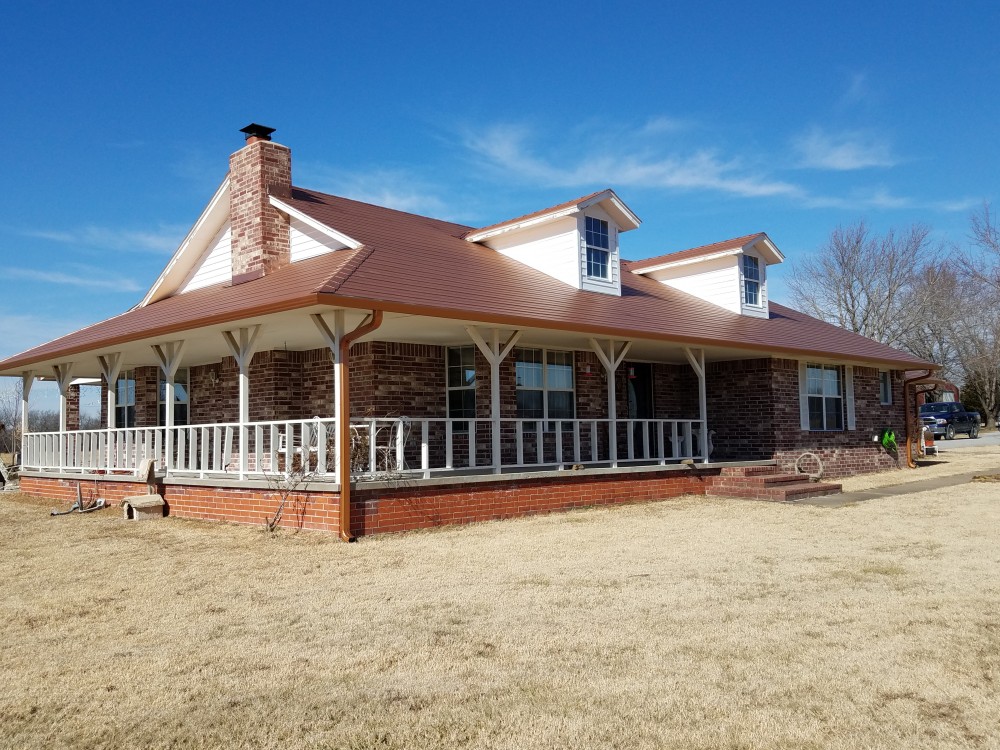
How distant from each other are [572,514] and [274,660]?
26.1 feet

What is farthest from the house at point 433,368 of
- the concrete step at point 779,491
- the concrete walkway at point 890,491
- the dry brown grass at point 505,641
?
the dry brown grass at point 505,641

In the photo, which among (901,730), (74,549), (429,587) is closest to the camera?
(901,730)

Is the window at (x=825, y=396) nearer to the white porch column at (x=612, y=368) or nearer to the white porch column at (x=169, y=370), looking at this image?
the white porch column at (x=612, y=368)

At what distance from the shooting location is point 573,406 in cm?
1694

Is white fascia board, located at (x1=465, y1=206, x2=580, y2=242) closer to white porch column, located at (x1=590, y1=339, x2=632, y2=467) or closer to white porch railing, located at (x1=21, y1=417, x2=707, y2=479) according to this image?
white porch column, located at (x1=590, y1=339, x2=632, y2=467)

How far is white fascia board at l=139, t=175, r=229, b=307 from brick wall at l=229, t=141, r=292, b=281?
1.47 feet

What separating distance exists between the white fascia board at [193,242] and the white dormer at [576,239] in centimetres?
540

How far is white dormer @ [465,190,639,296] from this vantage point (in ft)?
55.0

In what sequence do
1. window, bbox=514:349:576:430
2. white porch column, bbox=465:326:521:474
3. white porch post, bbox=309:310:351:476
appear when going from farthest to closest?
window, bbox=514:349:576:430 → white porch column, bbox=465:326:521:474 → white porch post, bbox=309:310:351:476

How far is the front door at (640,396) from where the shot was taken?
61.8ft

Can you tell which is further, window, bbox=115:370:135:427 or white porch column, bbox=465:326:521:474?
window, bbox=115:370:135:427

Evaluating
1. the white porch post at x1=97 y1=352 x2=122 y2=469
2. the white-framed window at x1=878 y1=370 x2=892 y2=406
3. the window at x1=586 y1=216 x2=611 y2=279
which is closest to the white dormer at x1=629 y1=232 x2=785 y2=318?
the window at x1=586 y1=216 x2=611 y2=279

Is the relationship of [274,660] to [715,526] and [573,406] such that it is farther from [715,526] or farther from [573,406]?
[573,406]

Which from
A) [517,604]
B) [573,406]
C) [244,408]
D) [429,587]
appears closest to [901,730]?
[517,604]
